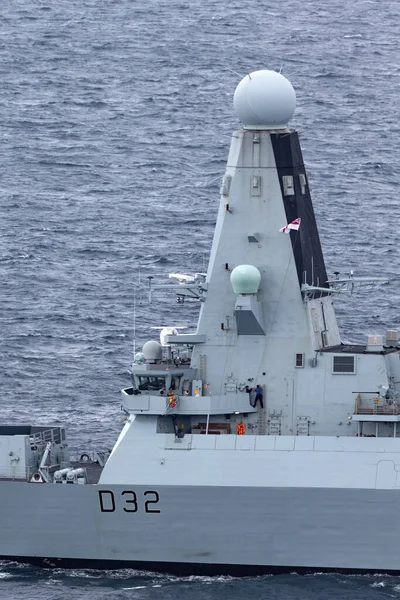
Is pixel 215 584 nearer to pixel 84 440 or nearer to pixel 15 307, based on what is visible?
pixel 84 440

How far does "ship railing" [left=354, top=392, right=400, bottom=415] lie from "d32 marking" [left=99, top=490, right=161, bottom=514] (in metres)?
5.42

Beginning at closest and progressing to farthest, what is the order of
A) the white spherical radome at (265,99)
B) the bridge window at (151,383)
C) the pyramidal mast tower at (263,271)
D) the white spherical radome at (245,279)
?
1. the white spherical radome at (245,279)
2. the white spherical radome at (265,99)
3. the pyramidal mast tower at (263,271)
4. the bridge window at (151,383)

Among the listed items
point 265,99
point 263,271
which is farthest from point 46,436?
point 265,99

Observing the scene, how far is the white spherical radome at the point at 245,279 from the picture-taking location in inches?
1661

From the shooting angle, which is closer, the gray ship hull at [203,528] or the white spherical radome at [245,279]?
the gray ship hull at [203,528]

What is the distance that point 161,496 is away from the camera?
41.9 meters

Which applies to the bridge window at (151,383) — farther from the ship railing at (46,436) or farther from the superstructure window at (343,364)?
the superstructure window at (343,364)

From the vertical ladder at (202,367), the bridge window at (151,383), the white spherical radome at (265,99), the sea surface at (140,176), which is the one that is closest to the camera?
the white spherical radome at (265,99)

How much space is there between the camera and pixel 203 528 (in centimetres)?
4184

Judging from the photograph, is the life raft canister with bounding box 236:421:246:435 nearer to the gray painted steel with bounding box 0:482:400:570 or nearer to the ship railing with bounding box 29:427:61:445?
the gray painted steel with bounding box 0:482:400:570

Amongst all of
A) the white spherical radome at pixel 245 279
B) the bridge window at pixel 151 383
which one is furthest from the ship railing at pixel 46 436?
the white spherical radome at pixel 245 279

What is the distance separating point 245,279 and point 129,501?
6169 millimetres

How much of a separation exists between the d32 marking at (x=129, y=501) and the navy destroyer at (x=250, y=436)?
0.03 meters

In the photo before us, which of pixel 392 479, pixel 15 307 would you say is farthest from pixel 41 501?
pixel 15 307
